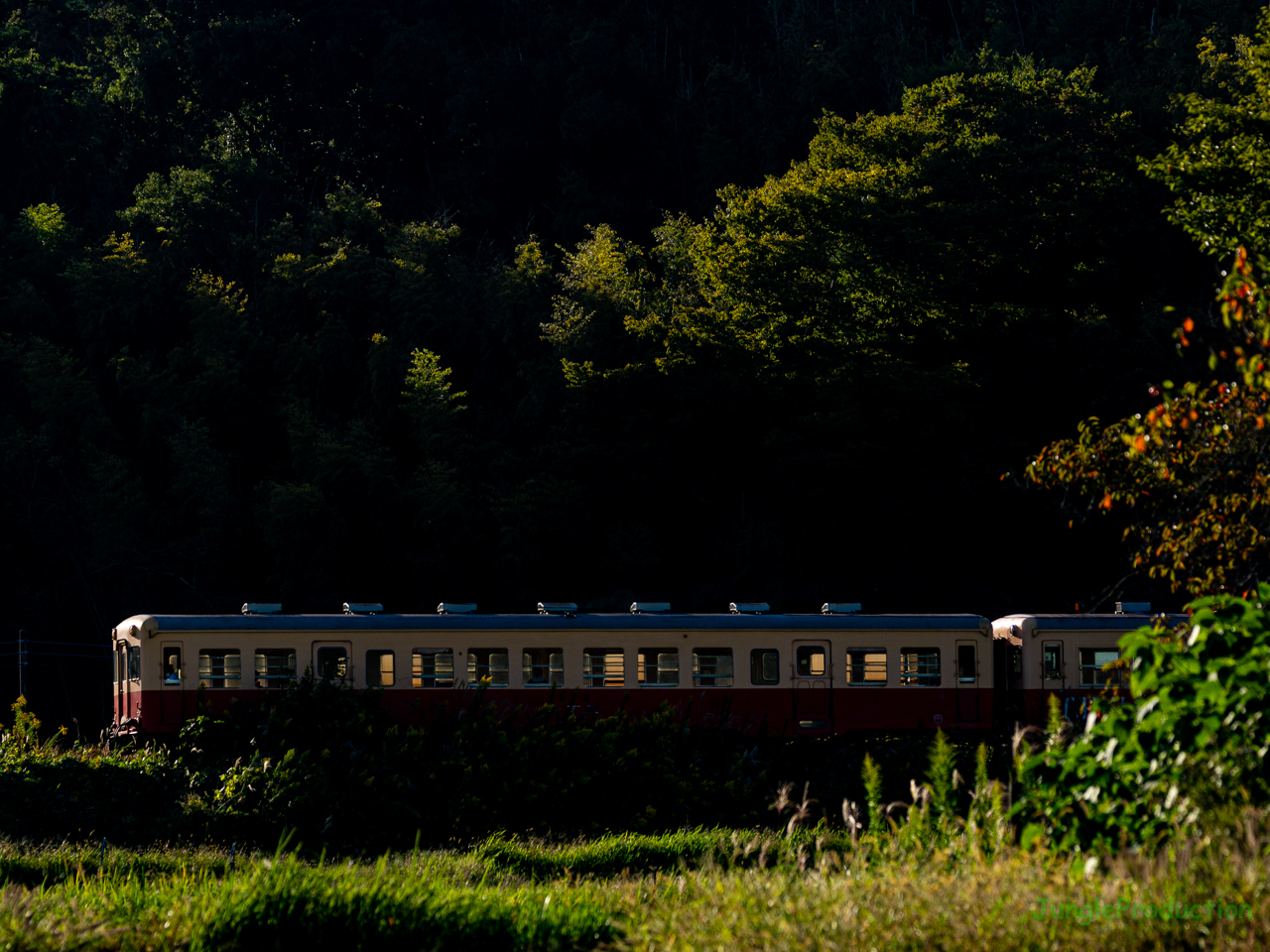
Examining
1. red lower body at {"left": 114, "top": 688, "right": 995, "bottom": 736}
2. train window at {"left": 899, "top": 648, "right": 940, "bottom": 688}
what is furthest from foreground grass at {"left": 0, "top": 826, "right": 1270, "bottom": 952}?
train window at {"left": 899, "top": 648, "right": 940, "bottom": 688}

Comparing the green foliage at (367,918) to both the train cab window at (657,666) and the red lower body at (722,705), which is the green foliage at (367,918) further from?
the train cab window at (657,666)

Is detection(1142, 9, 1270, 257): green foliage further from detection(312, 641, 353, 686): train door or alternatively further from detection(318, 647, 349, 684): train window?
detection(318, 647, 349, 684): train window

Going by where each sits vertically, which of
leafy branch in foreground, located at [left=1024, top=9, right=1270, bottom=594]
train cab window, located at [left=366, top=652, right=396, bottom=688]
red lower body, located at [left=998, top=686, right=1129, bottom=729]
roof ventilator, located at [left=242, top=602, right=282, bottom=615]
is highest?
leafy branch in foreground, located at [left=1024, top=9, right=1270, bottom=594]

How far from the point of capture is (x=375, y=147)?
7975 centimetres

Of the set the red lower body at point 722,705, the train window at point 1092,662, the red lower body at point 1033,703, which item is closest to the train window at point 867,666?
the red lower body at point 722,705

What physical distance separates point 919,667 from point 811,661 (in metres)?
2.20

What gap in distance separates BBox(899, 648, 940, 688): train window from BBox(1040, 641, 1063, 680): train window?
7.30 ft

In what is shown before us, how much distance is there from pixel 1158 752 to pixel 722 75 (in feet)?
236

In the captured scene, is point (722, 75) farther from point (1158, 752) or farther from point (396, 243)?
point (1158, 752)

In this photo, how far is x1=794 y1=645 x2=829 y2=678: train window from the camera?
2822 centimetres

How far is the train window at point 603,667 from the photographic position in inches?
1092

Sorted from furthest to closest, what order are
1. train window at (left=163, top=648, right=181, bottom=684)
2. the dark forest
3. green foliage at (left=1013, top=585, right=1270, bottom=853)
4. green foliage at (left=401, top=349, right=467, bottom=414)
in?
1. green foliage at (left=401, top=349, right=467, bottom=414)
2. the dark forest
3. train window at (left=163, top=648, right=181, bottom=684)
4. green foliage at (left=1013, top=585, right=1270, bottom=853)

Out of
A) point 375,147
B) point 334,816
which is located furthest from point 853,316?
point 375,147

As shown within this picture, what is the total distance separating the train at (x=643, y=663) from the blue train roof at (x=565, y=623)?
0.11ft
